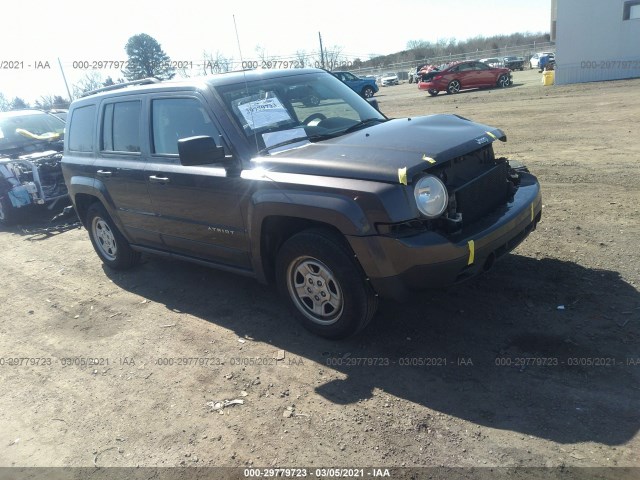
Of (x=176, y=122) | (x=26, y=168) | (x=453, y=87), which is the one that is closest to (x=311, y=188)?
(x=176, y=122)

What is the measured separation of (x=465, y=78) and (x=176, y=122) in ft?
83.6

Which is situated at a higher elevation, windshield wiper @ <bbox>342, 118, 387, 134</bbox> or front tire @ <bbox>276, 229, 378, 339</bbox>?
windshield wiper @ <bbox>342, 118, 387, 134</bbox>

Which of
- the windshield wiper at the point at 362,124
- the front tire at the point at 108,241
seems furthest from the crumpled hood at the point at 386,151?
the front tire at the point at 108,241

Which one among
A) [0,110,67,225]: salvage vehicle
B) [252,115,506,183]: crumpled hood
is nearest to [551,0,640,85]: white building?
[0,110,67,225]: salvage vehicle

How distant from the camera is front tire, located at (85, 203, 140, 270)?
5.98 metres

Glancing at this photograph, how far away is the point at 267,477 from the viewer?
2.82m

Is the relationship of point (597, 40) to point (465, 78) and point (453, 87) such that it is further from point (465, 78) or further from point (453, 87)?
point (453, 87)

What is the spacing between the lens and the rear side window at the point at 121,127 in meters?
5.11

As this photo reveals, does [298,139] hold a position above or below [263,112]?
below

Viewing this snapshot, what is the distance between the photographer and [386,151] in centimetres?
363

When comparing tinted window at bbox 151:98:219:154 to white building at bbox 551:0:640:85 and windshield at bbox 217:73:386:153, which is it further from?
white building at bbox 551:0:640:85

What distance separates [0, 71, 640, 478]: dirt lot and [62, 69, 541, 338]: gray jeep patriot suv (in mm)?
463

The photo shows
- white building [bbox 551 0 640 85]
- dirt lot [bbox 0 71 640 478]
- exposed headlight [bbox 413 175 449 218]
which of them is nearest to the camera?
dirt lot [bbox 0 71 640 478]

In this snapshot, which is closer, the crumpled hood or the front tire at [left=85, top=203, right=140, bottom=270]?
the crumpled hood
